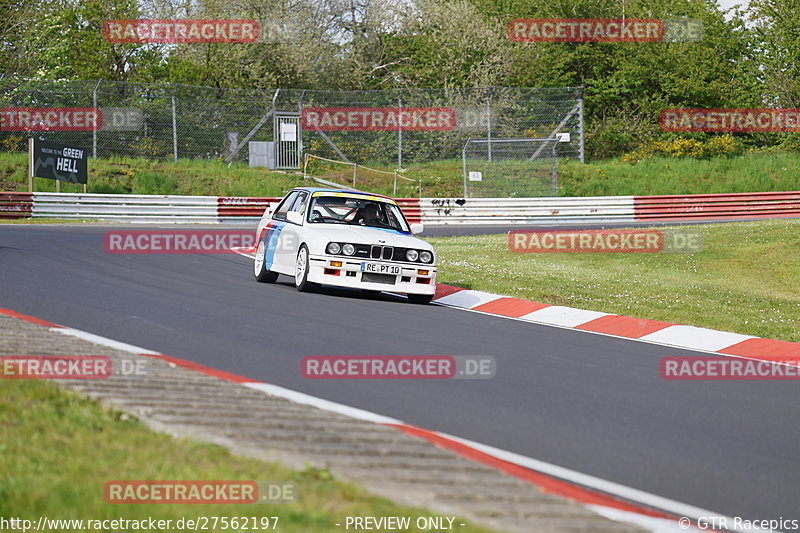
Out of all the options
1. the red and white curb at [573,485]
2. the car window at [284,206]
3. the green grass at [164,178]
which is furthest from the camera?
the green grass at [164,178]

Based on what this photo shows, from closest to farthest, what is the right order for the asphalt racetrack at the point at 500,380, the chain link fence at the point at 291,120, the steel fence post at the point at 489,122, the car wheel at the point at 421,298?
the asphalt racetrack at the point at 500,380, the car wheel at the point at 421,298, the chain link fence at the point at 291,120, the steel fence post at the point at 489,122

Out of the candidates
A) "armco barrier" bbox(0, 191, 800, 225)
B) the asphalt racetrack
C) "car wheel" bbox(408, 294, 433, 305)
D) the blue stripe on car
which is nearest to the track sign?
"armco barrier" bbox(0, 191, 800, 225)

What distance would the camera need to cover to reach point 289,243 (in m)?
14.0

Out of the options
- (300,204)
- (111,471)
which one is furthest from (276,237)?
(111,471)

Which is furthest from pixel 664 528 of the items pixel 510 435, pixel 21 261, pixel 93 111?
pixel 93 111

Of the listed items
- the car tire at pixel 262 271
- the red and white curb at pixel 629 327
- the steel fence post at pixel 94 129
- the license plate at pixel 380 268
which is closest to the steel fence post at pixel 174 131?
the steel fence post at pixel 94 129

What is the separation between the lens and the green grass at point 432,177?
109 ft

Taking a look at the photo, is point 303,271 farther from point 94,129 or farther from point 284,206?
point 94,129

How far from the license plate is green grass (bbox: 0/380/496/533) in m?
7.96

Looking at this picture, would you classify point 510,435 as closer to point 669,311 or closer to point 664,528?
point 664,528

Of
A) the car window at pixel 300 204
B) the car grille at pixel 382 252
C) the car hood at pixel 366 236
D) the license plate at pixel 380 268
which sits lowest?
the license plate at pixel 380 268

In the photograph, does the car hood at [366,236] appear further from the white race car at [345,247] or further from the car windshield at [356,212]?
the car windshield at [356,212]

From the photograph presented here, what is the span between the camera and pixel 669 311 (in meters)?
13.5

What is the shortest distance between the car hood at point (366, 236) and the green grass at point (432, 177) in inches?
797
